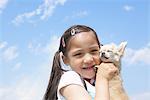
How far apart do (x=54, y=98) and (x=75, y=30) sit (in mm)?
466

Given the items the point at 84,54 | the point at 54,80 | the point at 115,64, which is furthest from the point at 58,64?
the point at 115,64

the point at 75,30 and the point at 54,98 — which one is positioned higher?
the point at 75,30

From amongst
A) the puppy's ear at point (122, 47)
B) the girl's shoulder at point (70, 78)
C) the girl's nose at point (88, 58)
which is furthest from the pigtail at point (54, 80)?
the puppy's ear at point (122, 47)

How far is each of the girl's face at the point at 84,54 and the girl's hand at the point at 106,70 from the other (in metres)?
0.06

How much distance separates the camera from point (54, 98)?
98.1 inches

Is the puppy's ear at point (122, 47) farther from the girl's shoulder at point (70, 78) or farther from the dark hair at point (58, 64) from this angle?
the girl's shoulder at point (70, 78)

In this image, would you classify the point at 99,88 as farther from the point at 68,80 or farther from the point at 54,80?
the point at 54,80

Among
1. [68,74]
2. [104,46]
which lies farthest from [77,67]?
[104,46]

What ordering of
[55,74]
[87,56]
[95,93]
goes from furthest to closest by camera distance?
[55,74]
[87,56]
[95,93]

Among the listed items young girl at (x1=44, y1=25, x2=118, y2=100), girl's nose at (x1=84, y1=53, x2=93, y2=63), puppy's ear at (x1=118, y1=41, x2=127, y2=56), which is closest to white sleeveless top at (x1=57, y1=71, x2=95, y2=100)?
young girl at (x1=44, y1=25, x2=118, y2=100)

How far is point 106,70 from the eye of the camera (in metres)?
2.33

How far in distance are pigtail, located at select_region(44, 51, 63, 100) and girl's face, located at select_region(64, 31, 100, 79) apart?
4.6 inches

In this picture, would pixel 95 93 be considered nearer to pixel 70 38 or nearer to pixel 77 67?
pixel 77 67

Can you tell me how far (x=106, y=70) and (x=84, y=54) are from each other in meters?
0.18
